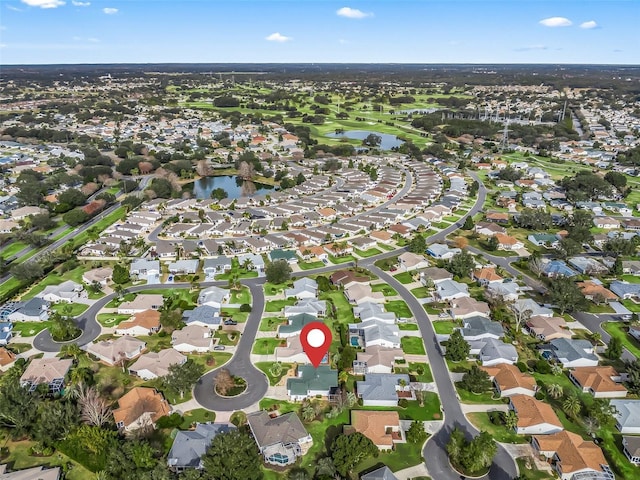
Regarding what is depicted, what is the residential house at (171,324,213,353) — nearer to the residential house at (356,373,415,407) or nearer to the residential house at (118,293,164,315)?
the residential house at (118,293,164,315)

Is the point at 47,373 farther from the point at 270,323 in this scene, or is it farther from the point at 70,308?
the point at 270,323

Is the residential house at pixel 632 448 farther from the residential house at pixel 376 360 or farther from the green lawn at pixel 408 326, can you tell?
the green lawn at pixel 408 326

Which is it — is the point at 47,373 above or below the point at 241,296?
above

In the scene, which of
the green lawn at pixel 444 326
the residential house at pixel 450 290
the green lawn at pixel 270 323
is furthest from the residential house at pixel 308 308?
the residential house at pixel 450 290

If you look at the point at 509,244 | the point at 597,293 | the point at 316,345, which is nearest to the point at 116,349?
the point at 316,345

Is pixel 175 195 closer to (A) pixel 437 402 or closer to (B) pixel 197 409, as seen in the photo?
(B) pixel 197 409

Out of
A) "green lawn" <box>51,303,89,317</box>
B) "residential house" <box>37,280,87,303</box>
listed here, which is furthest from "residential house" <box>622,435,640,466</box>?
"residential house" <box>37,280,87,303</box>
